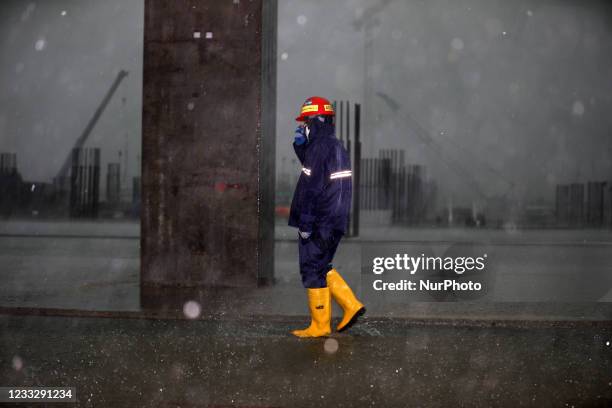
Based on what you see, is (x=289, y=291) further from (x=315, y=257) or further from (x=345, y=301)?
(x=315, y=257)

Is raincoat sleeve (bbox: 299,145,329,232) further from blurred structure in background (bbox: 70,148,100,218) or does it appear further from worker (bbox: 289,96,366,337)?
blurred structure in background (bbox: 70,148,100,218)

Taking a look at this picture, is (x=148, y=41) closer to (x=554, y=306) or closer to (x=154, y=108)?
(x=154, y=108)

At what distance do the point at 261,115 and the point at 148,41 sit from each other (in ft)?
5.94

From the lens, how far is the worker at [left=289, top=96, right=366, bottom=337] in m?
4.69

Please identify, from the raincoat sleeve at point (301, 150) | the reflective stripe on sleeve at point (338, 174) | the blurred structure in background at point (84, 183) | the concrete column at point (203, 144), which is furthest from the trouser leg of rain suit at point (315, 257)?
the blurred structure in background at point (84, 183)

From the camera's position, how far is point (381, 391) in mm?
3379

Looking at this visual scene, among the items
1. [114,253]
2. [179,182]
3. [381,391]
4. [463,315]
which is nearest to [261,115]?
[179,182]

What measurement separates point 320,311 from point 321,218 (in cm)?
75

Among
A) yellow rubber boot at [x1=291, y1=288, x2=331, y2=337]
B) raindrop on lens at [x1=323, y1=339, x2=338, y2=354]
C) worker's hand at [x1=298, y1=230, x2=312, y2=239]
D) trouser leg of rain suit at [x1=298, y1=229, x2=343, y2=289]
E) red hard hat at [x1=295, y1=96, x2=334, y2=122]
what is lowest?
raindrop on lens at [x1=323, y1=339, x2=338, y2=354]

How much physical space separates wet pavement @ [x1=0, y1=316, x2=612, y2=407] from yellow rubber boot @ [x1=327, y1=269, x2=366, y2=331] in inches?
5.2

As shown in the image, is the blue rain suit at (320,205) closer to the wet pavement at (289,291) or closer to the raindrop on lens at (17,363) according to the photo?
the wet pavement at (289,291)

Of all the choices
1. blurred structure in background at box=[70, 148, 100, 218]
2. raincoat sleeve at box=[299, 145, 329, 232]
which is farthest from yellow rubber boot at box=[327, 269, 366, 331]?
blurred structure in background at box=[70, 148, 100, 218]

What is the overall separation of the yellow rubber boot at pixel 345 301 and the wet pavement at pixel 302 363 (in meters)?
0.13

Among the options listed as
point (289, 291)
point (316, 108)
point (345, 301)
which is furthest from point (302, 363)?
point (289, 291)
